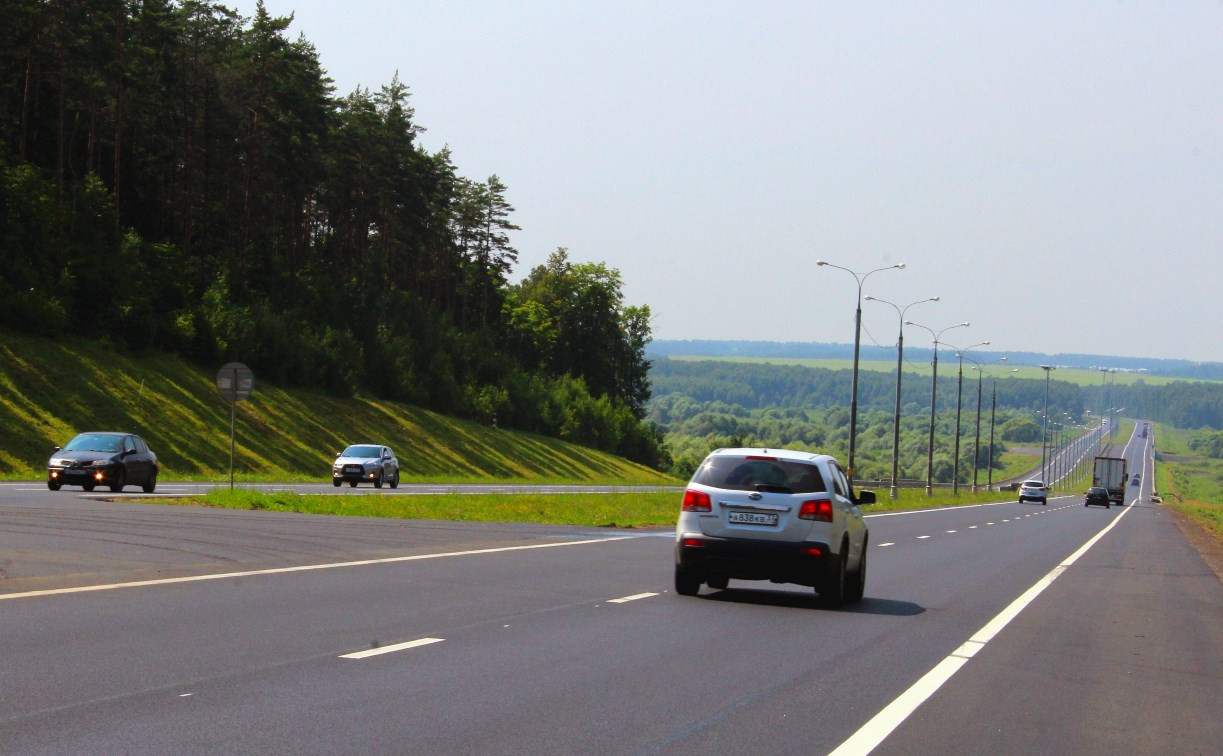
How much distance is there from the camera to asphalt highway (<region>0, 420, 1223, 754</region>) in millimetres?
→ 8164

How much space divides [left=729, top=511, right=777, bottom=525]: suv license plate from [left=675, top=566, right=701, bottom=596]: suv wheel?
86 cm

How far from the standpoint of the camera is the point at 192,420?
62.2 m

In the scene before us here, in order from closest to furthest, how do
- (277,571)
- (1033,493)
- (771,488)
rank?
(771,488)
(277,571)
(1033,493)

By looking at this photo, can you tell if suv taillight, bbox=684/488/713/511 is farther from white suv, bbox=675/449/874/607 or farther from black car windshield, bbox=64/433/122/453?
black car windshield, bbox=64/433/122/453

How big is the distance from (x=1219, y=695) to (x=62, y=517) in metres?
19.5

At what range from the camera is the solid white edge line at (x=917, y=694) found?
8.25 m

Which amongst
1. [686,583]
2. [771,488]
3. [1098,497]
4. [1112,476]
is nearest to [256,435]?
[1098,497]

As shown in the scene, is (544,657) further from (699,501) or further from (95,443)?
(95,443)

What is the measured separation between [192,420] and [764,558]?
50.4 metres

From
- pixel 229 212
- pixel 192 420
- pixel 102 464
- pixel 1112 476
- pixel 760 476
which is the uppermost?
pixel 229 212

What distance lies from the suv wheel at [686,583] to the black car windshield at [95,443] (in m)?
24.3

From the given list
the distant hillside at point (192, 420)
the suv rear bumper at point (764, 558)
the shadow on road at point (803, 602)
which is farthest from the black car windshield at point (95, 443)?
the suv rear bumper at point (764, 558)

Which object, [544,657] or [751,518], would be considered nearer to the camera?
[544,657]

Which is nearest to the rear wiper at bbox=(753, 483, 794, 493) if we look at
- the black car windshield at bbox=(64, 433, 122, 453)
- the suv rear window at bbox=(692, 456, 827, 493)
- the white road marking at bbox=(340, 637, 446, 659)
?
the suv rear window at bbox=(692, 456, 827, 493)
